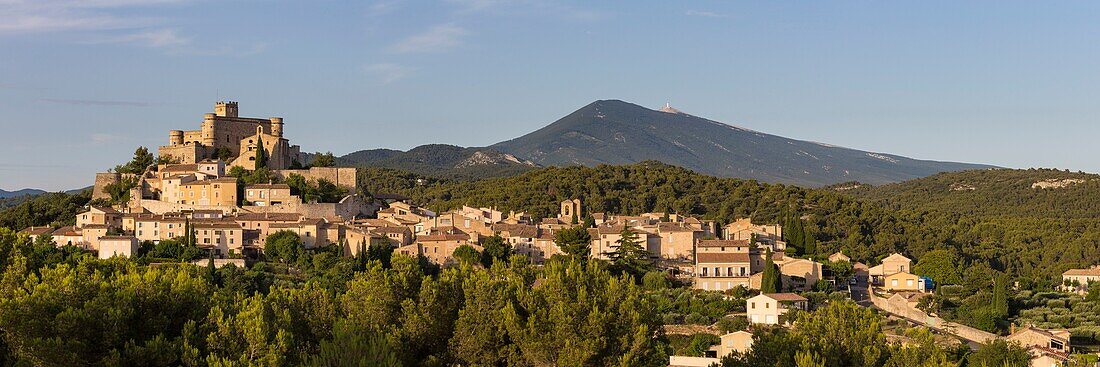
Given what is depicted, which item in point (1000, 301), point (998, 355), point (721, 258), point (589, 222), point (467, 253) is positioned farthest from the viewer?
point (589, 222)

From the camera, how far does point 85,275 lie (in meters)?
A: 18.7

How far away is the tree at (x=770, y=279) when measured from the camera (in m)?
37.0

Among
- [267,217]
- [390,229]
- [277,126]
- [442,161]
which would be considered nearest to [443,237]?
[390,229]

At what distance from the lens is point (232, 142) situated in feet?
170

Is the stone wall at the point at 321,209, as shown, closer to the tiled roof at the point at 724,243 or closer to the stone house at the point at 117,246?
the stone house at the point at 117,246

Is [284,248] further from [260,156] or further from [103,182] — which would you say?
[103,182]

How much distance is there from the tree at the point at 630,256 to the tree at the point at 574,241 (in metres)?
0.82

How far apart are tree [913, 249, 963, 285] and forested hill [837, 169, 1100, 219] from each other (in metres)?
26.2

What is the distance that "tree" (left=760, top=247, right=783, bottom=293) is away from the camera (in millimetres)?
37031

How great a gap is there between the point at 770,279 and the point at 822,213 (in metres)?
19.7

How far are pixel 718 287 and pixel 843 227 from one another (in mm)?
16944

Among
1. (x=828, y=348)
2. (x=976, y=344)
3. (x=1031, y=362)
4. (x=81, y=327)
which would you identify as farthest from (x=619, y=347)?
(x=976, y=344)

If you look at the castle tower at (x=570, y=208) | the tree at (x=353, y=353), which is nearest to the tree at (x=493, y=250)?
the castle tower at (x=570, y=208)

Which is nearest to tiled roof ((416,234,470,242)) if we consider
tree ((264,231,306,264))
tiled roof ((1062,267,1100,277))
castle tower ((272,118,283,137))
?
tree ((264,231,306,264))
